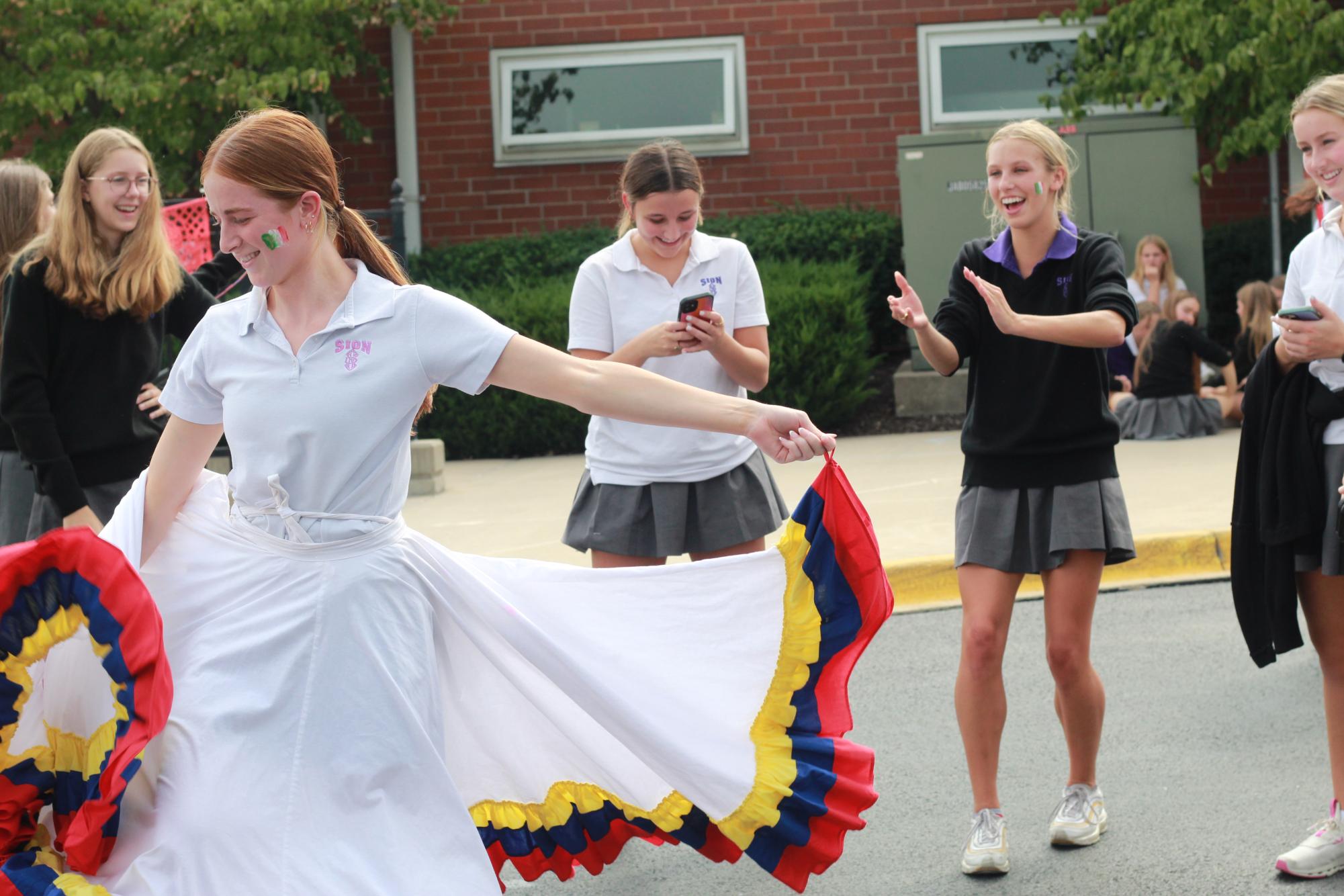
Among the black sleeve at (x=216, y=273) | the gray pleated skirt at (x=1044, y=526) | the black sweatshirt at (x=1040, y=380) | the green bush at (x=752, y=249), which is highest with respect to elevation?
the green bush at (x=752, y=249)

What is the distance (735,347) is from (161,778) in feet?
7.72

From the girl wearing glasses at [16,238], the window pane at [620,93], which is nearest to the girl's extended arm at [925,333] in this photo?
the girl wearing glasses at [16,238]

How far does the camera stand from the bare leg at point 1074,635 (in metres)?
4.72

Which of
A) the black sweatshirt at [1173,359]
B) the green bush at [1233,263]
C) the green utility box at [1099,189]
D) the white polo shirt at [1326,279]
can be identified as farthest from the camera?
the green bush at [1233,263]

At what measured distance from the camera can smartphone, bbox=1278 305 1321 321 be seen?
4305 mm

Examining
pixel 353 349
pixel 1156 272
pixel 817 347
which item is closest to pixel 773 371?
pixel 817 347

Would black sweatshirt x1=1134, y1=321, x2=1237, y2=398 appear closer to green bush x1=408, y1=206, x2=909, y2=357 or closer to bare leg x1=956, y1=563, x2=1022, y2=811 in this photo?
green bush x1=408, y1=206, x2=909, y2=357

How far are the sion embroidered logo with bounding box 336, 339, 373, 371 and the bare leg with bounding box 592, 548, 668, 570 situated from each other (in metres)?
1.90

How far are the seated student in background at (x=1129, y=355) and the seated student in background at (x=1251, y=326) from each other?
0.72m

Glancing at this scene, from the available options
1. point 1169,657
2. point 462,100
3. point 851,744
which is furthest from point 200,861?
point 462,100

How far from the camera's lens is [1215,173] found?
1600cm

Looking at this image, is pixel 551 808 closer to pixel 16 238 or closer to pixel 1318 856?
pixel 1318 856

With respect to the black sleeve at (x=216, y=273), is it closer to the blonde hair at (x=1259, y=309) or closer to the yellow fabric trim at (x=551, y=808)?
the yellow fabric trim at (x=551, y=808)

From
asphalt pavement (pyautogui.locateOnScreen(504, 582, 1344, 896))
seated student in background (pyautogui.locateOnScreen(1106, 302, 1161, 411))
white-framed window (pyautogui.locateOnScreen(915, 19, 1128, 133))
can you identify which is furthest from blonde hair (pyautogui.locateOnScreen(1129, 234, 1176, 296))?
asphalt pavement (pyautogui.locateOnScreen(504, 582, 1344, 896))
